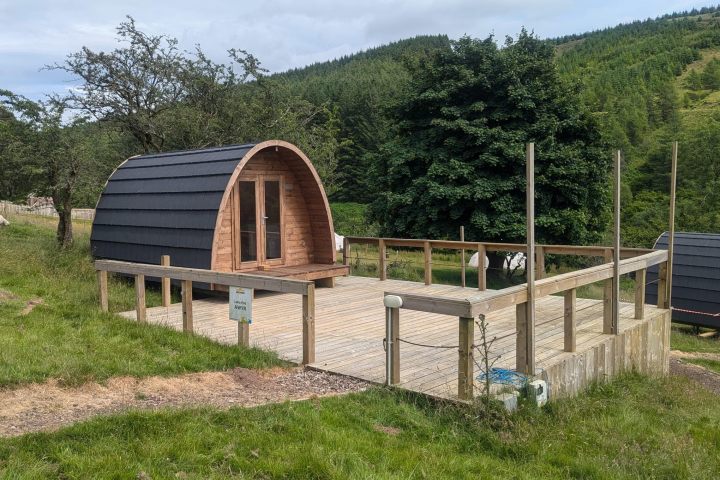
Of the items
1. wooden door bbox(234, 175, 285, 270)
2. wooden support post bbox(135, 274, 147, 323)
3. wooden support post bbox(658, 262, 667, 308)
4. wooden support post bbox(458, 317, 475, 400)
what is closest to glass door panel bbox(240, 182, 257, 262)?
wooden door bbox(234, 175, 285, 270)

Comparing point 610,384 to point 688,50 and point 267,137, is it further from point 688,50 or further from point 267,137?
point 688,50

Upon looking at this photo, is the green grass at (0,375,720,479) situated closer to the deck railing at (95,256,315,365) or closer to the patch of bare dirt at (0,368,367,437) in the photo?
the patch of bare dirt at (0,368,367,437)

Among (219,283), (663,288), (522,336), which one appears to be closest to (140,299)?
(219,283)

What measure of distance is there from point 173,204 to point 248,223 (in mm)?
1235

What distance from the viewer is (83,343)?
6.10 metres

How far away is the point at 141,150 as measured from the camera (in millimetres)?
18703

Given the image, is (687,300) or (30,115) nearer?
(30,115)

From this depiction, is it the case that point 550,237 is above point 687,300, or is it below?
above

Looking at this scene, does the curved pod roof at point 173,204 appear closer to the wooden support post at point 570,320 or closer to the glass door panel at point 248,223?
the glass door panel at point 248,223

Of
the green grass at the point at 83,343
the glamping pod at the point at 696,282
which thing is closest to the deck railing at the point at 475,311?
the green grass at the point at 83,343

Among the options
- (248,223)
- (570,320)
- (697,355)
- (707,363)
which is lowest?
(697,355)

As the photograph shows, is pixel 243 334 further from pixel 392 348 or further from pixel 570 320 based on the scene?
pixel 570 320

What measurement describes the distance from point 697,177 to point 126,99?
1344 inches

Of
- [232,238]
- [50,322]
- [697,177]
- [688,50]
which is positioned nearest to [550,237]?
[232,238]
